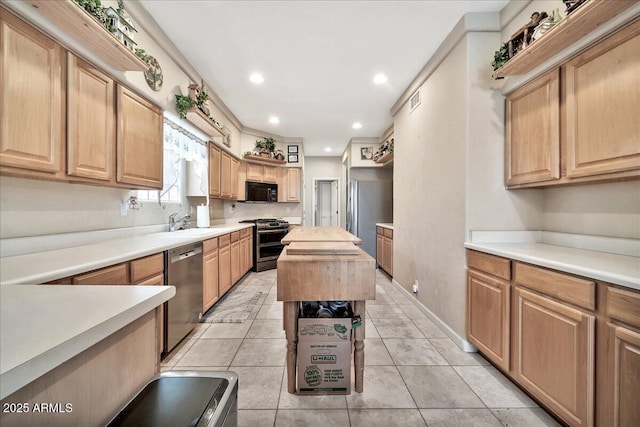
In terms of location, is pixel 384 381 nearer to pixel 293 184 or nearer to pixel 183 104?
pixel 183 104

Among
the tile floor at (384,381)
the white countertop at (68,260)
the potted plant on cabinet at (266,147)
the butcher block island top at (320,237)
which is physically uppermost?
the potted plant on cabinet at (266,147)

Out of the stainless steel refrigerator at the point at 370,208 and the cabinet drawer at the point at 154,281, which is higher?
the stainless steel refrigerator at the point at 370,208

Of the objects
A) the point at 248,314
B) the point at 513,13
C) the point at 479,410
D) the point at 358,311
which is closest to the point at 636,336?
the point at 479,410

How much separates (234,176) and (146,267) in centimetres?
312

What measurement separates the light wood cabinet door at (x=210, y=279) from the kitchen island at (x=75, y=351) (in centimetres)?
190

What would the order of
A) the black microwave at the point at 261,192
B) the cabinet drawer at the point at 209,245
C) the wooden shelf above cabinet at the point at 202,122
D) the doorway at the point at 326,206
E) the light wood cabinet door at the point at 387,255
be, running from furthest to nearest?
the doorway at the point at 326,206
the black microwave at the point at 261,192
the light wood cabinet door at the point at 387,255
the wooden shelf above cabinet at the point at 202,122
the cabinet drawer at the point at 209,245

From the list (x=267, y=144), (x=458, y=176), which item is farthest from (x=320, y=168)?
(x=458, y=176)

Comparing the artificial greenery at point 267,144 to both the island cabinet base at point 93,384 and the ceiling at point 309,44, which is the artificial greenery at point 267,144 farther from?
the island cabinet base at point 93,384

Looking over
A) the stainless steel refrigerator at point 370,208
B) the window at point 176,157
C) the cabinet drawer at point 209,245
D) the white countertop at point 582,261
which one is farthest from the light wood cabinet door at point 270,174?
the white countertop at point 582,261

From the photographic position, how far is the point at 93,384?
544 mm

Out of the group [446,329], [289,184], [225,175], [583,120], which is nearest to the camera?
[583,120]

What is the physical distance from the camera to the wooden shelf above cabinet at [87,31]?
1.29 m

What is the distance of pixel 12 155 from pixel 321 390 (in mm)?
2159

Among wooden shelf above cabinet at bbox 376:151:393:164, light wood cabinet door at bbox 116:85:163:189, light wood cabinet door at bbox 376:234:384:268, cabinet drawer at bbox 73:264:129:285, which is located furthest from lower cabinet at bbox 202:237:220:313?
wooden shelf above cabinet at bbox 376:151:393:164
